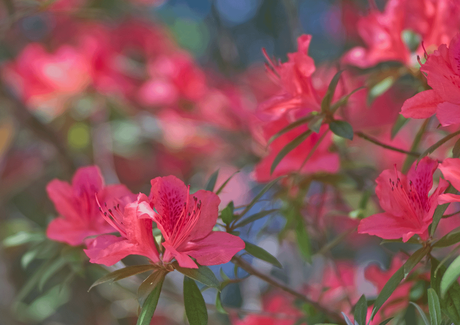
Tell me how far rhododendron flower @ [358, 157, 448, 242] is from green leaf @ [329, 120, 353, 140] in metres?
→ 0.10

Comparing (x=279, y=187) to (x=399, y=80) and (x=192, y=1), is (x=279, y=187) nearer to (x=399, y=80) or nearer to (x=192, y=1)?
(x=399, y=80)

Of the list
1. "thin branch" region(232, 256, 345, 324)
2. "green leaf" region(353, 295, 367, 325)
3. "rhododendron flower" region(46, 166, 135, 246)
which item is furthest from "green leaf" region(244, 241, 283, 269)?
"rhododendron flower" region(46, 166, 135, 246)

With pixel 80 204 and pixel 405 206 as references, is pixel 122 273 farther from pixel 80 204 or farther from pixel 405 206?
pixel 405 206

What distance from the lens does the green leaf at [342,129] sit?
0.75 m

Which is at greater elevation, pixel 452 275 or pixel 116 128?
pixel 452 275

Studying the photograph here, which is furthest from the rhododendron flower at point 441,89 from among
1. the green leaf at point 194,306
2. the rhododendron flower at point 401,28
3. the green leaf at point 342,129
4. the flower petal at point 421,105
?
the green leaf at point 194,306

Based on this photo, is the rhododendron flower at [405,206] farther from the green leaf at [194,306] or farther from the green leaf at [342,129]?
the green leaf at [194,306]

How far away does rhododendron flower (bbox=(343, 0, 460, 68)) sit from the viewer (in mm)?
869

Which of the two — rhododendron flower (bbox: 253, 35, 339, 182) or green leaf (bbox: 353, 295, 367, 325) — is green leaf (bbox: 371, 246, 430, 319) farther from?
rhododendron flower (bbox: 253, 35, 339, 182)

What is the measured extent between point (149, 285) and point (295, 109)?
404mm

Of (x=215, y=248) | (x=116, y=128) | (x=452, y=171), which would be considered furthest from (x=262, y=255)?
(x=116, y=128)

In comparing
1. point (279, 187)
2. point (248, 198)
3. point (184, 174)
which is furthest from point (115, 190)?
point (184, 174)

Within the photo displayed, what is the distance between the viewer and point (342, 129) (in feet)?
2.49

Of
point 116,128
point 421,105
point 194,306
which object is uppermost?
point 421,105
